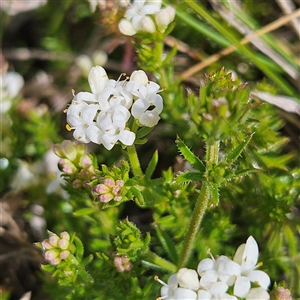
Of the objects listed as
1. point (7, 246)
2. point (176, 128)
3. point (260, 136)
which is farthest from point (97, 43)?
point (260, 136)

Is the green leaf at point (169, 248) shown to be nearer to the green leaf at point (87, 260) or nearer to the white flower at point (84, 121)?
the green leaf at point (87, 260)

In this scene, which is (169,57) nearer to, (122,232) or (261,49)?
(261,49)

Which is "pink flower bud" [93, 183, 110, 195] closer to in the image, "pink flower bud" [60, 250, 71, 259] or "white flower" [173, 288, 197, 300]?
"pink flower bud" [60, 250, 71, 259]

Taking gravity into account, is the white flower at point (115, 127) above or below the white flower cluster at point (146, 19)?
below

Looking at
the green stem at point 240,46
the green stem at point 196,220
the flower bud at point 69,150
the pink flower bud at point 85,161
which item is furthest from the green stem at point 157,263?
the green stem at point 240,46

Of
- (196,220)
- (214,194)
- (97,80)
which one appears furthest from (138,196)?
(97,80)

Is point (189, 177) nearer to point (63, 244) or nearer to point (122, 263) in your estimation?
point (122, 263)
